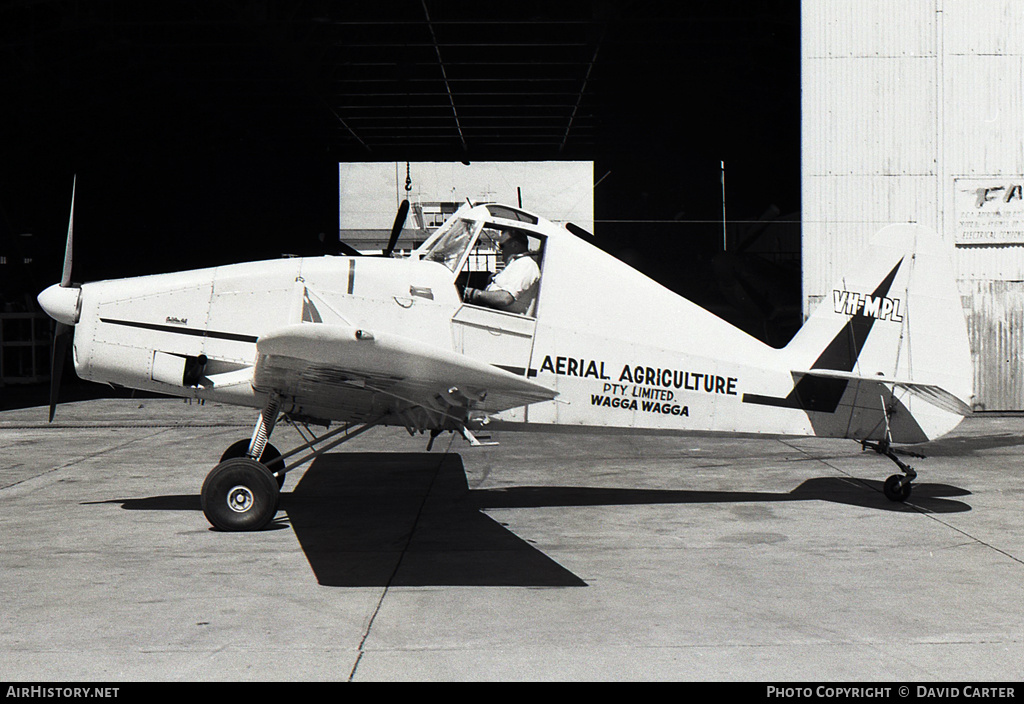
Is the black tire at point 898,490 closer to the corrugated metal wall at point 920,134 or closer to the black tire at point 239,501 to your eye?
the black tire at point 239,501

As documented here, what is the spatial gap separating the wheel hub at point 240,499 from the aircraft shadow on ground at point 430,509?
401 mm

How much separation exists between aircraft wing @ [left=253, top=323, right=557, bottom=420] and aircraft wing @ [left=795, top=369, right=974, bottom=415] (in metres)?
2.62

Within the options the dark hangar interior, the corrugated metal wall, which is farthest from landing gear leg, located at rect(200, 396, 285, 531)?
the dark hangar interior

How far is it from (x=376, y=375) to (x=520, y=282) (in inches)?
62.1

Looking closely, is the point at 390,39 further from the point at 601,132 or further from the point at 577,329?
the point at 577,329

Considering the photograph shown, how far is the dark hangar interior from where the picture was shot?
20.7m

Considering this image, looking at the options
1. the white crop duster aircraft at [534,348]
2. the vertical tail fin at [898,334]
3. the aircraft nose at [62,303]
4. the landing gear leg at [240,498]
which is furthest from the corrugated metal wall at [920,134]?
the aircraft nose at [62,303]

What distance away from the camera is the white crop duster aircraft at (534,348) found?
704 centimetres

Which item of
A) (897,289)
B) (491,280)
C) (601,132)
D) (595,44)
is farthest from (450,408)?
(601,132)

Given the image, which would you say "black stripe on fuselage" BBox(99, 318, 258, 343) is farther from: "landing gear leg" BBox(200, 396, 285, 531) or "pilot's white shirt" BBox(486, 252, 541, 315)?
"pilot's white shirt" BBox(486, 252, 541, 315)

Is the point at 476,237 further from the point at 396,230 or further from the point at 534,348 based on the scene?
the point at 396,230

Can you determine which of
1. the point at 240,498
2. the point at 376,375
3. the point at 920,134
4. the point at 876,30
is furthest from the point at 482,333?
the point at 876,30

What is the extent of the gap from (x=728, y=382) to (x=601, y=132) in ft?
83.5
